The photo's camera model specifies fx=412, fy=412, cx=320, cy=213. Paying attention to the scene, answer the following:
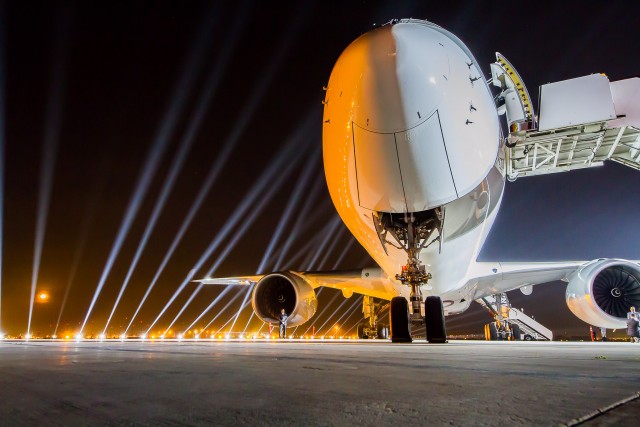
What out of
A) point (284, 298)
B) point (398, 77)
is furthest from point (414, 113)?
point (284, 298)

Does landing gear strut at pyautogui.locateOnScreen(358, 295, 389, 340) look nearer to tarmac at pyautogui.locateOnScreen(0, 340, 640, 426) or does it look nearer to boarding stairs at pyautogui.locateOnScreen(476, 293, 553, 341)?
boarding stairs at pyautogui.locateOnScreen(476, 293, 553, 341)

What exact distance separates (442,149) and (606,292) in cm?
770

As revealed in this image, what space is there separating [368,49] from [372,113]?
751 millimetres

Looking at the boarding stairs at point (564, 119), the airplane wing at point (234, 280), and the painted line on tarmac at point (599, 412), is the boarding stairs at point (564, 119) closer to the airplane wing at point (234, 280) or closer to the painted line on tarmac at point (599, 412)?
the painted line on tarmac at point (599, 412)

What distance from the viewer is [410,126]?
15.8ft

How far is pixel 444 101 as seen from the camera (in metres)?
4.78

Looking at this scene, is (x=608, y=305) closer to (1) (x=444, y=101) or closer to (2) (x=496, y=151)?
(2) (x=496, y=151)

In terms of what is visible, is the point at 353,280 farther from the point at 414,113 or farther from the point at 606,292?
the point at 414,113

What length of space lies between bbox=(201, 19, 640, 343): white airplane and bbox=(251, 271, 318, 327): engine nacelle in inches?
5.6

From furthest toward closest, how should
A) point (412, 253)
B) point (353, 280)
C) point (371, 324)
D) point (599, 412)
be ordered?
point (371, 324) → point (353, 280) → point (412, 253) → point (599, 412)

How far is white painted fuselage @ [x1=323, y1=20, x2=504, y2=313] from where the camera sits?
4.70 m

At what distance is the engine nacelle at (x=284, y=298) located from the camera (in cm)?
1097

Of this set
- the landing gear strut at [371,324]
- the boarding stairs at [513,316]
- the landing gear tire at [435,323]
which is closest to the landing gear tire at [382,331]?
the landing gear strut at [371,324]

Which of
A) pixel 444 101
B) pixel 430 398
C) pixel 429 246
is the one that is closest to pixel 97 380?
pixel 430 398
